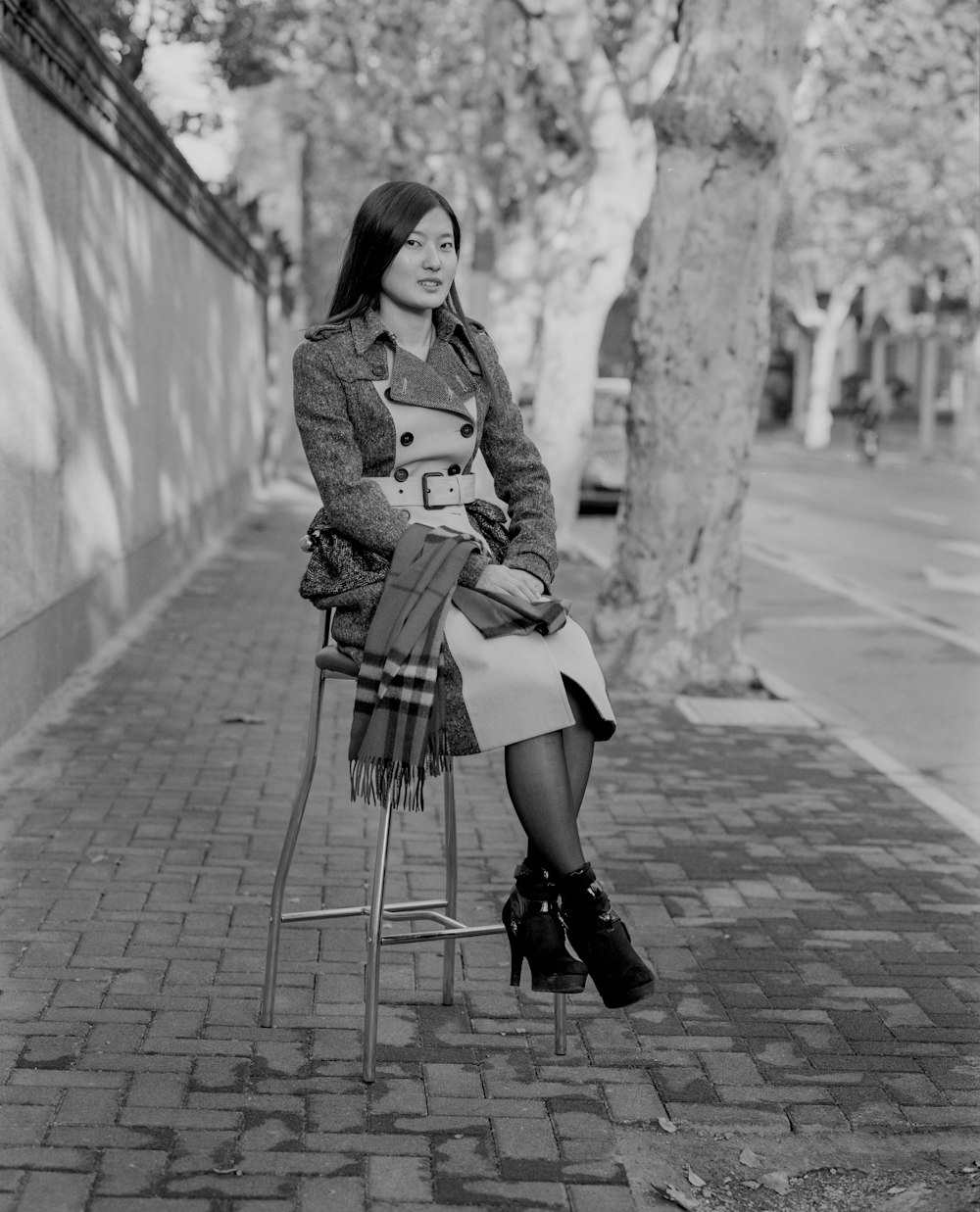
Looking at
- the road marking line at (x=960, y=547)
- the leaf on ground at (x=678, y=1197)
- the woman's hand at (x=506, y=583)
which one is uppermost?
the woman's hand at (x=506, y=583)

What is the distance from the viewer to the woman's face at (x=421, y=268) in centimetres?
427

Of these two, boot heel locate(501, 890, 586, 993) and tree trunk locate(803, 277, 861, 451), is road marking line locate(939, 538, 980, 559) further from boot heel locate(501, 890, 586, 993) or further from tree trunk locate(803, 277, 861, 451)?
tree trunk locate(803, 277, 861, 451)

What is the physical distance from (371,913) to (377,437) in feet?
3.47

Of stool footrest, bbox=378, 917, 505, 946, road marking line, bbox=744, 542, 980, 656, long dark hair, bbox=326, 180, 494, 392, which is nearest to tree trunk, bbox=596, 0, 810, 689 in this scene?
road marking line, bbox=744, 542, 980, 656

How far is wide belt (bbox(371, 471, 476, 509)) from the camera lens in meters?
4.25

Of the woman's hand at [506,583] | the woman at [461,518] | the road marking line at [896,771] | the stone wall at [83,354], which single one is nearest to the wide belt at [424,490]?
the woman at [461,518]

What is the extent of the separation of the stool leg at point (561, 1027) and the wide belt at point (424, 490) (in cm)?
114

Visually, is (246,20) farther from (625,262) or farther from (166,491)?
(166,491)

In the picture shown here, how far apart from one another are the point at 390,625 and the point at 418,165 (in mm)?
27571

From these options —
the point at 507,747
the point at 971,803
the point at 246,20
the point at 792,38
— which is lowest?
the point at 971,803

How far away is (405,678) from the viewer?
12.9 feet

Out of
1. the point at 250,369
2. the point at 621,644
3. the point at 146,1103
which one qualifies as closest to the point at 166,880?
the point at 146,1103

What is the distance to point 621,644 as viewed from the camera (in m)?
9.78

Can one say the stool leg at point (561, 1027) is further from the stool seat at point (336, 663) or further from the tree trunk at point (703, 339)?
the tree trunk at point (703, 339)
